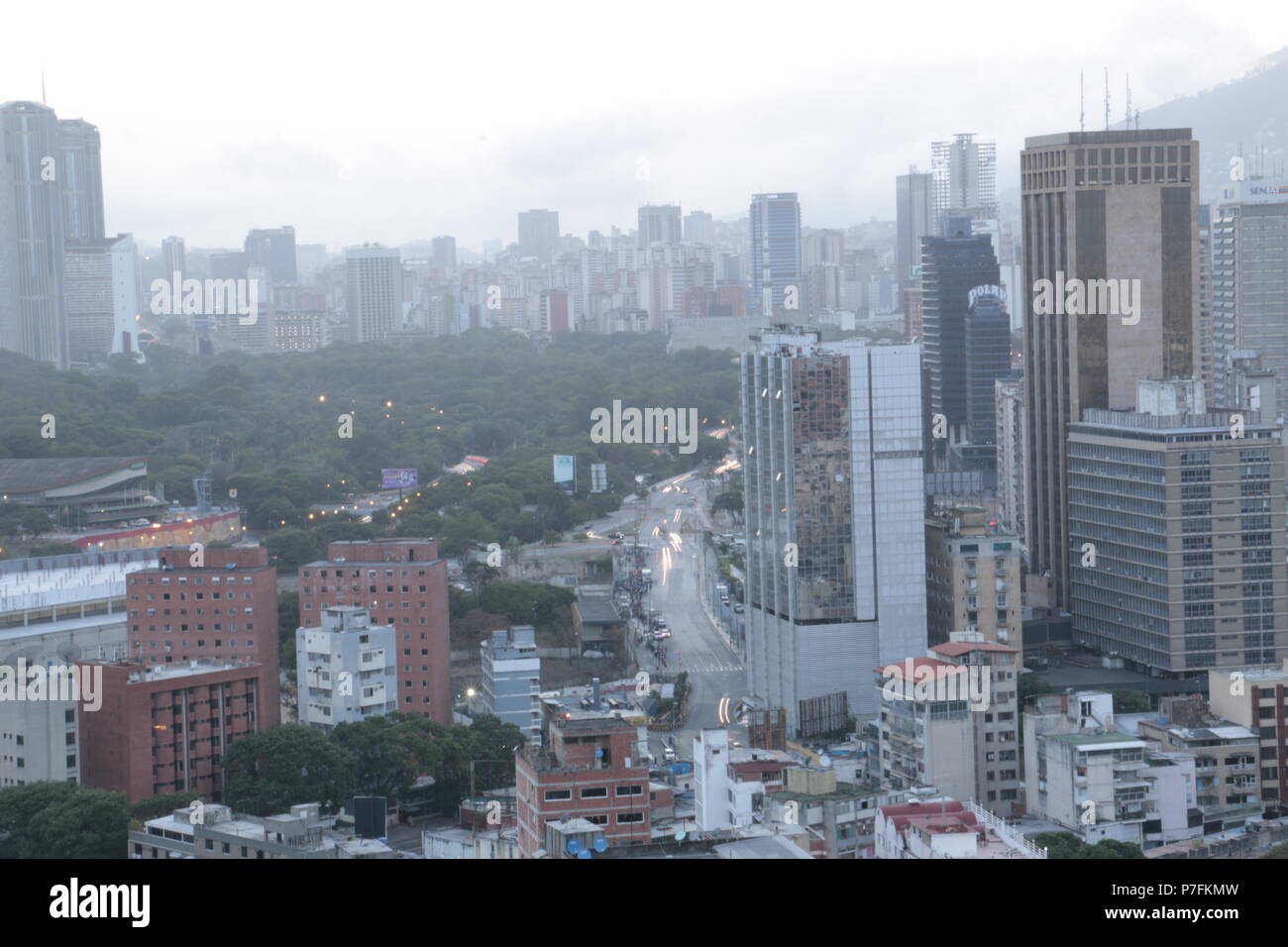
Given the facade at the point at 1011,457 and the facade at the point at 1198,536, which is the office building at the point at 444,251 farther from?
the facade at the point at 1198,536

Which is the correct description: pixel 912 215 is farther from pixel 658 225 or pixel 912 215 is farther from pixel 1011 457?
pixel 1011 457

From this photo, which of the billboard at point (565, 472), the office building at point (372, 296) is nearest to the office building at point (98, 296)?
the office building at point (372, 296)

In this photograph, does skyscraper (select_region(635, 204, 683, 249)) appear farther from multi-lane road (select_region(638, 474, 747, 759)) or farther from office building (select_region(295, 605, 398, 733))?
office building (select_region(295, 605, 398, 733))

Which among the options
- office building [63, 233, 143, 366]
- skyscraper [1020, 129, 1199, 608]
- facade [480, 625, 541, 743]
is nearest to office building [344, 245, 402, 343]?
office building [63, 233, 143, 366]

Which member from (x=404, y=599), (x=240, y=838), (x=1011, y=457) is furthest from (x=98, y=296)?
(x=240, y=838)
